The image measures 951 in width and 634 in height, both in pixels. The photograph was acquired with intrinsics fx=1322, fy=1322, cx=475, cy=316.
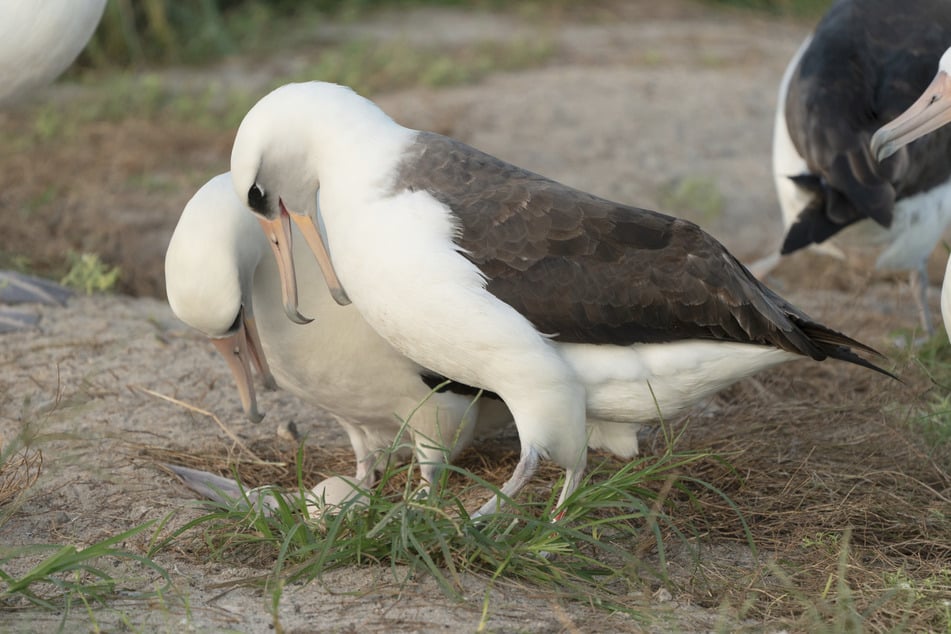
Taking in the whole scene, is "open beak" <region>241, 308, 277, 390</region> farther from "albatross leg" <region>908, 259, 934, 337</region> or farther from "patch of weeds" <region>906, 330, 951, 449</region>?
"albatross leg" <region>908, 259, 934, 337</region>

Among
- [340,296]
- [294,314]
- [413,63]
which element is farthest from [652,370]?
[413,63]

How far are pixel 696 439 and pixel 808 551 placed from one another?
0.93 meters

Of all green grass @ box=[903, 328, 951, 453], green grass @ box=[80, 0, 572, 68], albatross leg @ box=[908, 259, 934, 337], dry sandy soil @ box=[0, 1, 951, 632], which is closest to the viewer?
dry sandy soil @ box=[0, 1, 951, 632]

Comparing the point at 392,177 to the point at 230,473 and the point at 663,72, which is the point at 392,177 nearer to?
the point at 230,473

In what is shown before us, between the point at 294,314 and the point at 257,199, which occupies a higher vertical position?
the point at 257,199

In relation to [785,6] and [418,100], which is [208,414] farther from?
[785,6]

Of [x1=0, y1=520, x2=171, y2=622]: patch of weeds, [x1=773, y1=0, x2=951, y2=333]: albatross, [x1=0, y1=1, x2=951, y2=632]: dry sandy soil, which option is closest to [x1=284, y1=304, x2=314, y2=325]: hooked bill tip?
[x1=0, y1=1, x2=951, y2=632]: dry sandy soil

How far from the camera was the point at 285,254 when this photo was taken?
399cm

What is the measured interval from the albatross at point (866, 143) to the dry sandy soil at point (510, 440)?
490mm

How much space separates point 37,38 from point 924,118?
363cm

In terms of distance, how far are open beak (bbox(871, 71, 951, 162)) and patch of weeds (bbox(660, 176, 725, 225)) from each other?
311 cm

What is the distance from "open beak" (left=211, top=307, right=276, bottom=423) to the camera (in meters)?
4.23

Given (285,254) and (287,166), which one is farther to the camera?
(285,254)

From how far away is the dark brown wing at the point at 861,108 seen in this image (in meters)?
5.94
